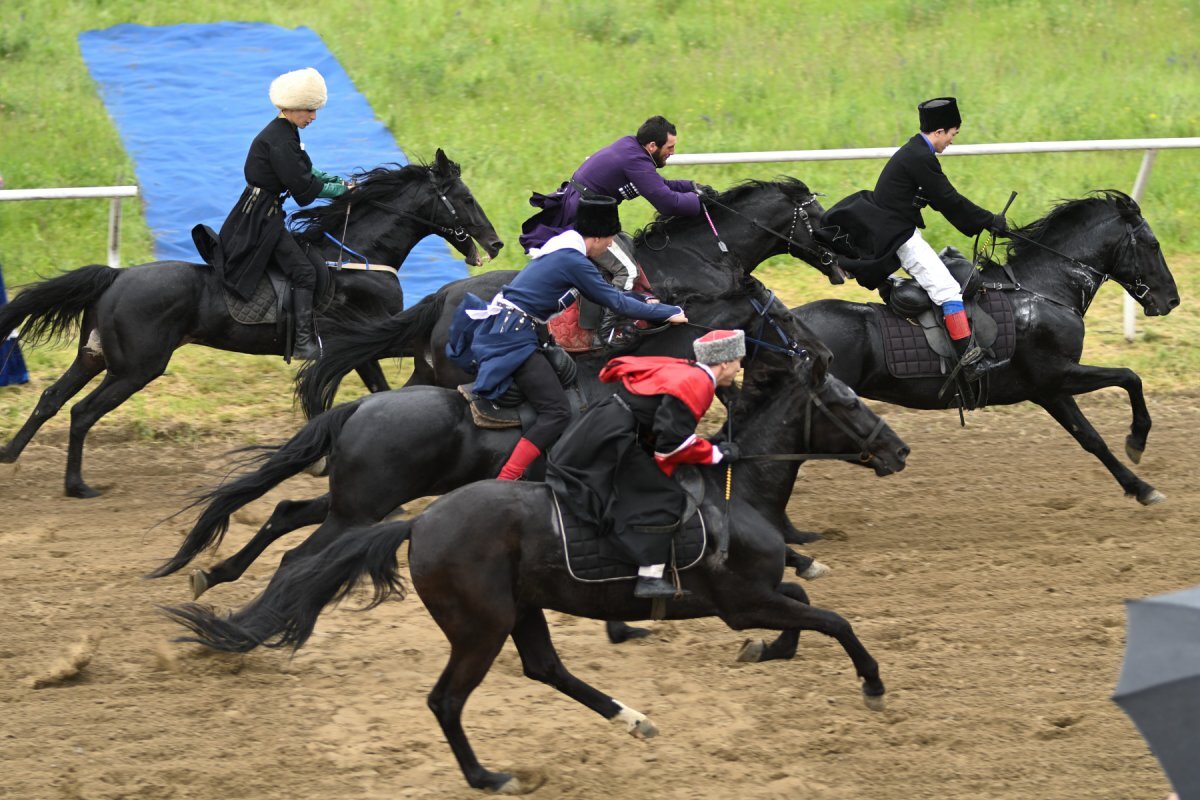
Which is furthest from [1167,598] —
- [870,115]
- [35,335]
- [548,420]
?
[870,115]

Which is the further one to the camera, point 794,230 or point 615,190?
point 794,230

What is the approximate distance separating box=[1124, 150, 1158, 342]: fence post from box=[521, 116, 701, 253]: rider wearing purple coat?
478 cm

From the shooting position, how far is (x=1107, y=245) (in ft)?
33.0

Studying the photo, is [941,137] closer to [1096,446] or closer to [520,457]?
[1096,446]

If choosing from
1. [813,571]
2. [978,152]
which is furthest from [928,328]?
[978,152]

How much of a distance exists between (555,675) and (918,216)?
4421 millimetres

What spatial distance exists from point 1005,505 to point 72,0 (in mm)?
14344

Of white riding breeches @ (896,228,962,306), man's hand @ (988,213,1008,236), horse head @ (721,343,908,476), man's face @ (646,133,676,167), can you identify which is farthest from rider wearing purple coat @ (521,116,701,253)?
horse head @ (721,343,908,476)

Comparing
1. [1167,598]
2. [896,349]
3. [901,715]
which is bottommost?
[901,715]

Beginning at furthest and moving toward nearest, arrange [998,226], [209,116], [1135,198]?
[209,116]
[1135,198]
[998,226]

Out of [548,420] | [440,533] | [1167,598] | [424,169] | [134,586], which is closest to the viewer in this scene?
[1167,598]

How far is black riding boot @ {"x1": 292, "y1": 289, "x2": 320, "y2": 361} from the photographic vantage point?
33.7 ft

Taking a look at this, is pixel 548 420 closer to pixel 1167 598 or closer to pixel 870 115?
pixel 1167 598

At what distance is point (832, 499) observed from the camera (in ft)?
33.7
